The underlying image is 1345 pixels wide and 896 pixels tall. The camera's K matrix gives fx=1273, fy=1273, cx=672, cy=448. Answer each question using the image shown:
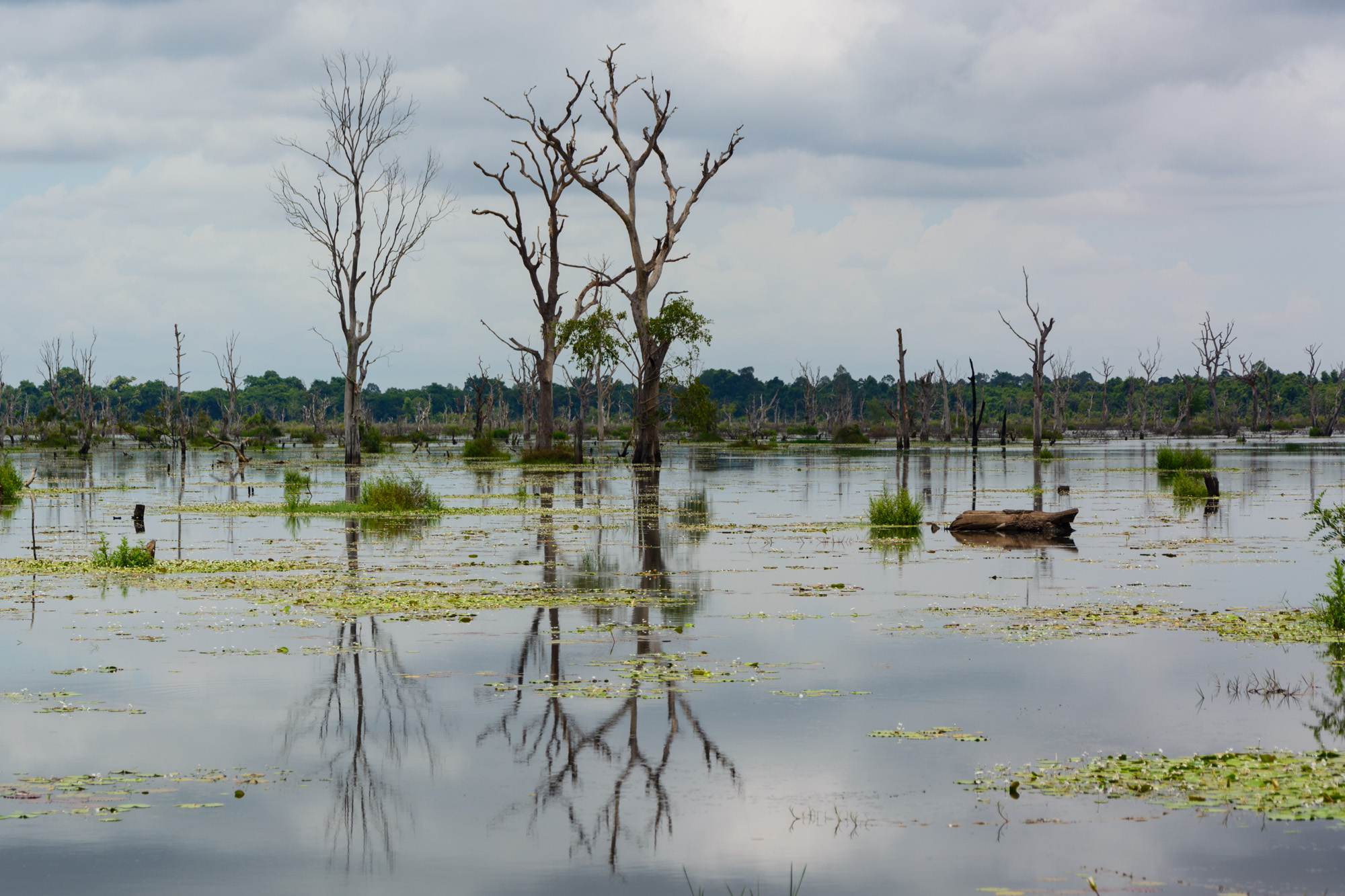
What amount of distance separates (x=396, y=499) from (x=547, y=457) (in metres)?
26.5

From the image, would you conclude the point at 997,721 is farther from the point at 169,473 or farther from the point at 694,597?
the point at 169,473

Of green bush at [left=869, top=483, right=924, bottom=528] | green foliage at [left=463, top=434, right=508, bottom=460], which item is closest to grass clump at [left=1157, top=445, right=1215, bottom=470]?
green bush at [left=869, top=483, right=924, bottom=528]

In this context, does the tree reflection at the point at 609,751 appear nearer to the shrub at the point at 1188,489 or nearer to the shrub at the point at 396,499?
the shrub at the point at 396,499

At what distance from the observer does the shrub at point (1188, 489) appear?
32.0 m

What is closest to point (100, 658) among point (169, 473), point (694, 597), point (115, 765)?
point (115, 765)

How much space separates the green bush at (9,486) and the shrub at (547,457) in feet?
78.1

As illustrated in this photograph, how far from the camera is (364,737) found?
8305 mm

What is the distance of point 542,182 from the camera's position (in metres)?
55.4

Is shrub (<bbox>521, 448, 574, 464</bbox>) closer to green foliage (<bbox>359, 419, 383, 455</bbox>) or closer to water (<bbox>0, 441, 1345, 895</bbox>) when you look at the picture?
green foliage (<bbox>359, 419, 383, 455</bbox>)

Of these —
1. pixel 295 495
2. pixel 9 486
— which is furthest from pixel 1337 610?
pixel 9 486

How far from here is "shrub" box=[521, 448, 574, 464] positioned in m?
53.6

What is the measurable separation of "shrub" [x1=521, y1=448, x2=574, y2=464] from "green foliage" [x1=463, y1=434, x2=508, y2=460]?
24.1 feet

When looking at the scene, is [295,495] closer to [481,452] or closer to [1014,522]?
[1014,522]

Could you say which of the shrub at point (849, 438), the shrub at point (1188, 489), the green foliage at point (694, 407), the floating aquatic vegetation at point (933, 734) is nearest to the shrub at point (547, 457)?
the green foliage at point (694, 407)
